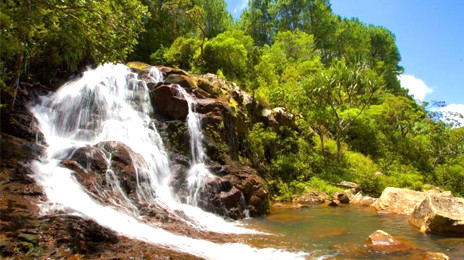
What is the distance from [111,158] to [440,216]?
9.48 meters

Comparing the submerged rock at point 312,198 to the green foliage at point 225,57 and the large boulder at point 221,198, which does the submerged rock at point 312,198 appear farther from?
the green foliage at point 225,57

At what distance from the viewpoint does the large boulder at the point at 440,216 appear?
8.87m

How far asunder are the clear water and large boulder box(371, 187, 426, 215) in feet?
2.18

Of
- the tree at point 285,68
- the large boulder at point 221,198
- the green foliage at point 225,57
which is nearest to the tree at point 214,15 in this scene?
the tree at point 285,68

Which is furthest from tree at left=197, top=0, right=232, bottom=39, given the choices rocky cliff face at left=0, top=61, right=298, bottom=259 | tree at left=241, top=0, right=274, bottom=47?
rocky cliff face at left=0, top=61, right=298, bottom=259

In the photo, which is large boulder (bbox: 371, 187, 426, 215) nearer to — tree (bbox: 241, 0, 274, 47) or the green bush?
the green bush

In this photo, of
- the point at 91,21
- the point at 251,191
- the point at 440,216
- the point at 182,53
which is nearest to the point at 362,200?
the point at 251,191

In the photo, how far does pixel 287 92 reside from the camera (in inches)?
952

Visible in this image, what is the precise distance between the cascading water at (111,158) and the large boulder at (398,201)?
7104 millimetres

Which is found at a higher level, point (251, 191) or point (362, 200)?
point (251, 191)

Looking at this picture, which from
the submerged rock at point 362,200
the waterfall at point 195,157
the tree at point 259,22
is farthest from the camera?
the tree at point 259,22

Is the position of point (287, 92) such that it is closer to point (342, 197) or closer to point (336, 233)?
point (342, 197)

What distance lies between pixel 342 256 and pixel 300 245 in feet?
3.74

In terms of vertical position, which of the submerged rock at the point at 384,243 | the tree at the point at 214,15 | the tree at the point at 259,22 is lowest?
the submerged rock at the point at 384,243
